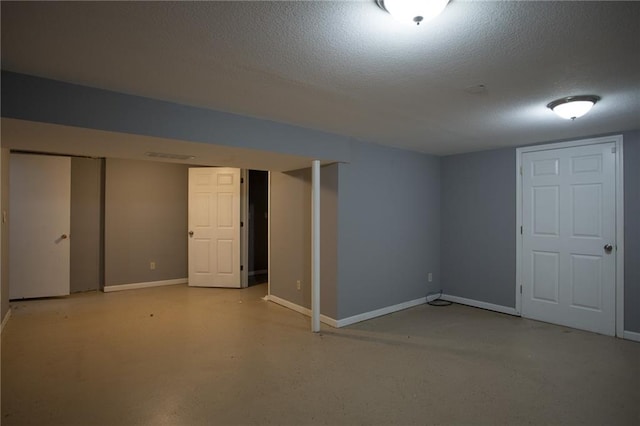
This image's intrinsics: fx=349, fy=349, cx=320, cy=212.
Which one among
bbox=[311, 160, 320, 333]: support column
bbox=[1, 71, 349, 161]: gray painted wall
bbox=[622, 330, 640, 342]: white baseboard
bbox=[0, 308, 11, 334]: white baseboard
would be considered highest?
bbox=[1, 71, 349, 161]: gray painted wall

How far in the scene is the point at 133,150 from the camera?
10.2 ft

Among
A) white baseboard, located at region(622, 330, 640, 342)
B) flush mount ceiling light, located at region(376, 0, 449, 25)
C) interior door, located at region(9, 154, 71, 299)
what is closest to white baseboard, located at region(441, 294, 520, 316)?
A: white baseboard, located at region(622, 330, 640, 342)

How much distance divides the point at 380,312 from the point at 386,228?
1.05 metres

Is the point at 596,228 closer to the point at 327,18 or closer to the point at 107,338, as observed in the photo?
the point at 327,18

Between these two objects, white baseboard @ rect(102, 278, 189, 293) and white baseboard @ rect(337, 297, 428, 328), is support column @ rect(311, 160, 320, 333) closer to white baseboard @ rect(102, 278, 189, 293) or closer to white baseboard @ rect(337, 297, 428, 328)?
white baseboard @ rect(337, 297, 428, 328)

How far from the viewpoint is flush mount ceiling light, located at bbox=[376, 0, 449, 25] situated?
135cm

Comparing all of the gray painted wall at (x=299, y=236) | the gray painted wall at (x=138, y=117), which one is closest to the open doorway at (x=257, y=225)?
the gray painted wall at (x=299, y=236)

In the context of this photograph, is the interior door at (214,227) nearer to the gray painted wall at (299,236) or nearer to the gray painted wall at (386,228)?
the gray painted wall at (299,236)

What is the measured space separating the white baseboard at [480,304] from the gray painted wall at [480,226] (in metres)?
0.05

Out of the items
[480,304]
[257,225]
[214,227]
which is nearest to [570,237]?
[480,304]

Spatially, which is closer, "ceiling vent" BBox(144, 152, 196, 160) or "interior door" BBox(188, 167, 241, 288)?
"ceiling vent" BBox(144, 152, 196, 160)

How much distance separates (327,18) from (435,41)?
0.56 metres

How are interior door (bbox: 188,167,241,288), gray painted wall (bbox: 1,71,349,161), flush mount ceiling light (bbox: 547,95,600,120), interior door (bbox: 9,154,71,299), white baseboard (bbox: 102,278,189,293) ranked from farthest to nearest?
interior door (bbox: 188,167,241,288) < white baseboard (bbox: 102,278,189,293) < interior door (bbox: 9,154,71,299) < flush mount ceiling light (bbox: 547,95,600,120) < gray painted wall (bbox: 1,71,349,161)

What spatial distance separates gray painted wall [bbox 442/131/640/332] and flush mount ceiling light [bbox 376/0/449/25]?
3618mm
